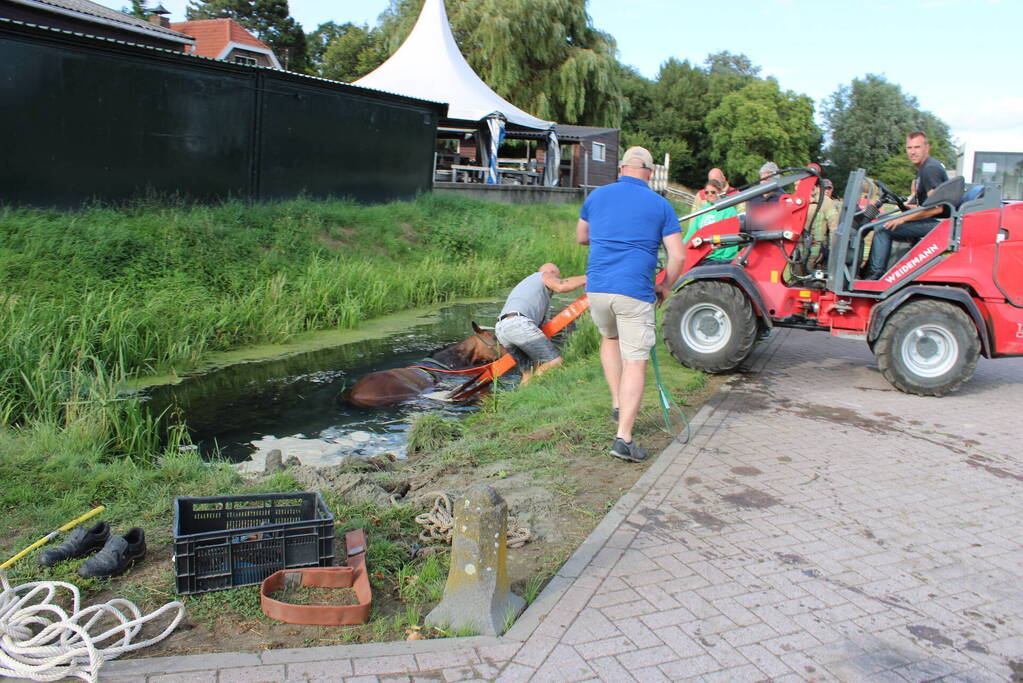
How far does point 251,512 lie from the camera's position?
4188mm

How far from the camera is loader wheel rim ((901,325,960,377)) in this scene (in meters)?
8.02

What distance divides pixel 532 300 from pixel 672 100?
215 feet

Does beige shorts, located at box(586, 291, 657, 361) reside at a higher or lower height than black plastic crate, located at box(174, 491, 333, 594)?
higher

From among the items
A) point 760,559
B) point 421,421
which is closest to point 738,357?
point 421,421

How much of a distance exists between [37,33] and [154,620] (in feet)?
37.1

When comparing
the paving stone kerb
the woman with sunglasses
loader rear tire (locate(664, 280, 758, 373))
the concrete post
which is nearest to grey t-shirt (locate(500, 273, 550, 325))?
loader rear tire (locate(664, 280, 758, 373))

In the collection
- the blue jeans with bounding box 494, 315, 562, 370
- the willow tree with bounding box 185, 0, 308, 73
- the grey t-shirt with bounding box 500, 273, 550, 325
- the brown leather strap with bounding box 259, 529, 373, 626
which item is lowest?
the brown leather strap with bounding box 259, 529, 373, 626

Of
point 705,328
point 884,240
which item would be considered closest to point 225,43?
point 705,328

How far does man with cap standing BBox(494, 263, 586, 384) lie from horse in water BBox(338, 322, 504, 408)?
53cm

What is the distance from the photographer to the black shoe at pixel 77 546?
4.10 m

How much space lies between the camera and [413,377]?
9.03m

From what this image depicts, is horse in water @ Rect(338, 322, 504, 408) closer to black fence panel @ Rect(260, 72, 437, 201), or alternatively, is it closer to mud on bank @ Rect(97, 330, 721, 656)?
mud on bank @ Rect(97, 330, 721, 656)

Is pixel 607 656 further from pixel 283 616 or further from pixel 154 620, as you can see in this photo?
pixel 154 620

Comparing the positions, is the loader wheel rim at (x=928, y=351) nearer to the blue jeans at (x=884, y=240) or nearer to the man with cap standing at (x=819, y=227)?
the blue jeans at (x=884, y=240)
